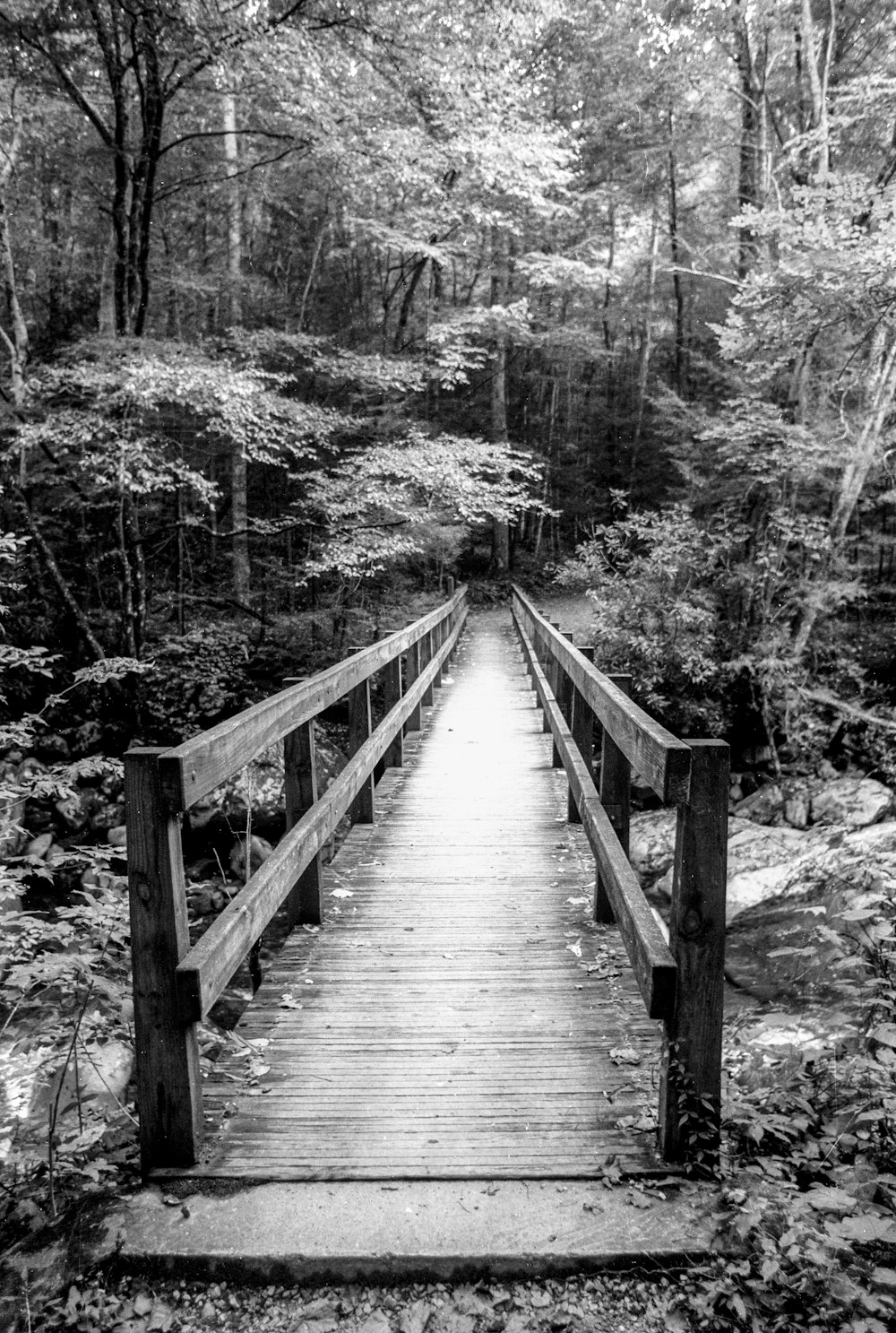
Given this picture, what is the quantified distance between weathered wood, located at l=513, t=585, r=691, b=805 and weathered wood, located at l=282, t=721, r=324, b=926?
4.50ft

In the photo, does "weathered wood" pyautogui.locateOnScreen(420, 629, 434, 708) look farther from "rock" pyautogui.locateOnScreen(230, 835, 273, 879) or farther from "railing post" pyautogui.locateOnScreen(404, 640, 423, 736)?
"rock" pyautogui.locateOnScreen(230, 835, 273, 879)

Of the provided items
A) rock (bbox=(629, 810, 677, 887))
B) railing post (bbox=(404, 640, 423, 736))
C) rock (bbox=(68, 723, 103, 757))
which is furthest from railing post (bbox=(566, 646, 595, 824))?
rock (bbox=(68, 723, 103, 757))

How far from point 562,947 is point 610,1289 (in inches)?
73.1

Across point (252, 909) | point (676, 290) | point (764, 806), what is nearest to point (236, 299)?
point (764, 806)

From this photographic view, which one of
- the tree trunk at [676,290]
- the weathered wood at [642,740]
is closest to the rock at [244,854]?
the weathered wood at [642,740]

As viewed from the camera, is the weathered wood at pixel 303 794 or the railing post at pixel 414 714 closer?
the weathered wood at pixel 303 794

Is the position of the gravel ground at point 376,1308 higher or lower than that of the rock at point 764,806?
higher

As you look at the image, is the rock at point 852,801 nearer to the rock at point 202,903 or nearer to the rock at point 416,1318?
the rock at point 202,903

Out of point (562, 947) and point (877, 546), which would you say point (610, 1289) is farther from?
point (877, 546)

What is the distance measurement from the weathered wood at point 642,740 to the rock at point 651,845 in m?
5.91

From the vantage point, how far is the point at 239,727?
2551 millimetres

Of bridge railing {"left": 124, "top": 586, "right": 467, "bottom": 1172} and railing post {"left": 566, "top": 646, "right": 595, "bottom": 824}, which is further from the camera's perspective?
railing post {"left": 566, "top": 646, "right": 595, "bottom": 824}

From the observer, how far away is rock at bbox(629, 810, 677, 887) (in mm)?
9680

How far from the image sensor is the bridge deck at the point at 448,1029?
91.9 inches
